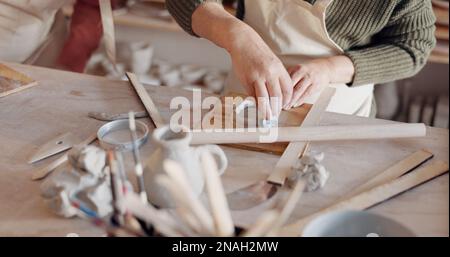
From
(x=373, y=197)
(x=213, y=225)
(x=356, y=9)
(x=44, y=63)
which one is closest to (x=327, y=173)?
(x=373, y=197)

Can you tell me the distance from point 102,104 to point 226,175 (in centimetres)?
36

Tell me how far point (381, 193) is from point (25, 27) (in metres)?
1.06

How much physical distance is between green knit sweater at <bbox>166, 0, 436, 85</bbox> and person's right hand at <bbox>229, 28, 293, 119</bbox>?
0.20 m

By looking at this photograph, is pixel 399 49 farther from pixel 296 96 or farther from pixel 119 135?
pixel 119 135

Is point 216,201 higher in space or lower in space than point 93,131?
higher

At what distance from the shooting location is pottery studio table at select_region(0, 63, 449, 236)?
28.8 inches

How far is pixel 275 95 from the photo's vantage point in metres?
0.94

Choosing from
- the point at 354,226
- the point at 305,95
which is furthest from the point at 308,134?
the point at 354,226

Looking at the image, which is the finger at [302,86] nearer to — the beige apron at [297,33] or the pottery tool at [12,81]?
the beige apron at [297,33]

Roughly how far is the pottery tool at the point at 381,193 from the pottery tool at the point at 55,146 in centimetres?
43

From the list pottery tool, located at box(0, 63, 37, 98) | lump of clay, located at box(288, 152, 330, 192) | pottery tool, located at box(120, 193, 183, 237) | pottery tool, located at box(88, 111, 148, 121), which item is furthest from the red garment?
pottery tool, located at box(120, 193, 183, 237)

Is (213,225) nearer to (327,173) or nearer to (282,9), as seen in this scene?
(327,173)

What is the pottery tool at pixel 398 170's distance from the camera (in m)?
0.80

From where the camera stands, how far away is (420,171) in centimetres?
82
